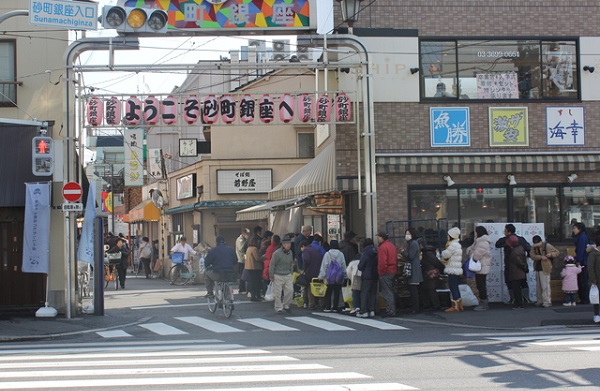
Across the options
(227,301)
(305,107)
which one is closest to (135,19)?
(305,107)

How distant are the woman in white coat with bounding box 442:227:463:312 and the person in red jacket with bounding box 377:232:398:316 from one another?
1186 millimetres

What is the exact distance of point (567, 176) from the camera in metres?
20.1

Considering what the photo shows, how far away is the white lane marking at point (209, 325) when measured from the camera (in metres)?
15.8

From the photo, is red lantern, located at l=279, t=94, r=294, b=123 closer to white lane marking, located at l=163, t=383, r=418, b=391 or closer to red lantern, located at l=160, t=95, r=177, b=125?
red lantern, located at l=160, t=95, r=177, b=125

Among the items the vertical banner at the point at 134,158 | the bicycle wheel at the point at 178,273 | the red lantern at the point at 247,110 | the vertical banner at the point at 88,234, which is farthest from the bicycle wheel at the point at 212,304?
the vertical banner at the point at 134,158

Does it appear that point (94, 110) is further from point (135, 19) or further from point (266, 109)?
point (266, 109)

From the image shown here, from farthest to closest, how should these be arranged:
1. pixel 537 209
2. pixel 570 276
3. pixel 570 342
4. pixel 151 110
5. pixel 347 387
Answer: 1. pixel 537 209
2. pixel 151 110
3. pixel 570 276
4. pixel 570 342
5. pixel 347 387

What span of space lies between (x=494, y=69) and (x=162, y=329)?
10.4 metres

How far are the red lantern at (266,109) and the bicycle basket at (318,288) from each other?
4.02 metres

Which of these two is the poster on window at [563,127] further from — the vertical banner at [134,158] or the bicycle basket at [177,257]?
the vertical banner at [134,158]

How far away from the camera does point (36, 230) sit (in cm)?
1780

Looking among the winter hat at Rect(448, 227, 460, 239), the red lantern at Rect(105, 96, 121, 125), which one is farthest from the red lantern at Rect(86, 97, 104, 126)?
the winter hat at Rect(448, 227, 460, 239)

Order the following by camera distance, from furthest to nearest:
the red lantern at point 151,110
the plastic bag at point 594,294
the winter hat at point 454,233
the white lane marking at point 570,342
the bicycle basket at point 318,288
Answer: the bicycle basket at point 318,288 < the red lantern at point 151,110 < the winter hat at point 454,233 < the plastic bag at point 594,294 < the white lane marking at point 570,342

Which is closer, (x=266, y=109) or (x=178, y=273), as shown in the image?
(x=266, y=109)
